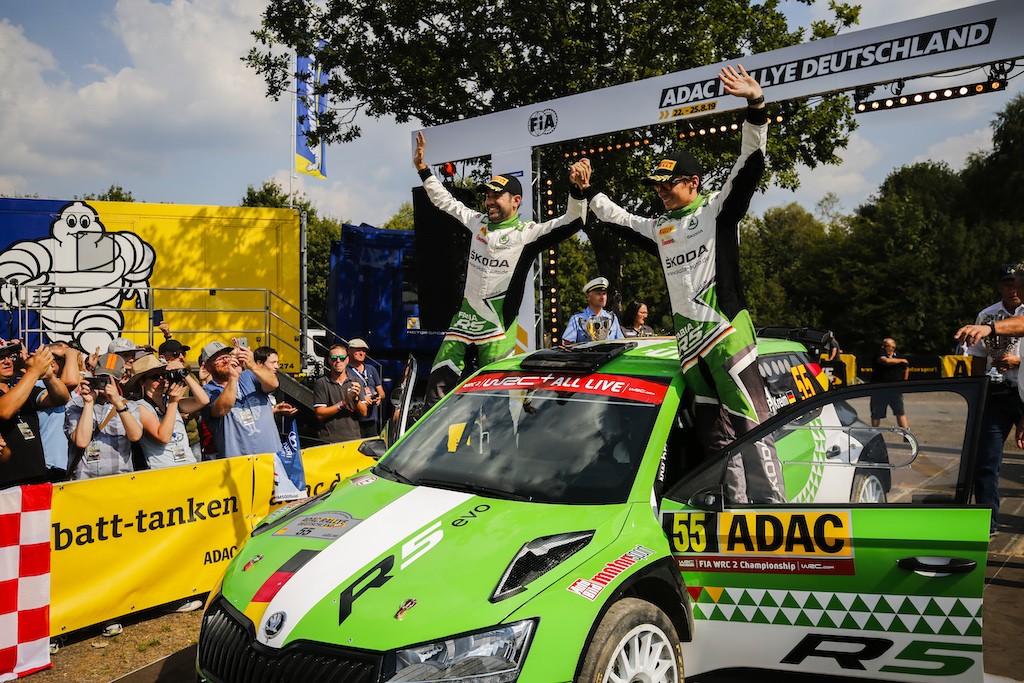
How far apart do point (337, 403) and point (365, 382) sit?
0.88 meters

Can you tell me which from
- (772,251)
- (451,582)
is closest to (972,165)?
(772,251)

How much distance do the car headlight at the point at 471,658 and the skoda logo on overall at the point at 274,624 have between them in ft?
1.62

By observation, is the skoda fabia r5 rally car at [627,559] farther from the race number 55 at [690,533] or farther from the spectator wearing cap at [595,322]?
the spectator wearing cap at [595,322]

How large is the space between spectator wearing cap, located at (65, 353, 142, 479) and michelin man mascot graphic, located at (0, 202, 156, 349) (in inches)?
272

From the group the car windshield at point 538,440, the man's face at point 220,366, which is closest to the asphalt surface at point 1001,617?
the car windshield at point 538,440

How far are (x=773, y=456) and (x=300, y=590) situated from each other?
208cm

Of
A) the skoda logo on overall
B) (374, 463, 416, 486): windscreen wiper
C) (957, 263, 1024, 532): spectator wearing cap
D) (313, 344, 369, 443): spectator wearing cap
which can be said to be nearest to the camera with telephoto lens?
(313, 344, 369, 443): spectator wearing cap

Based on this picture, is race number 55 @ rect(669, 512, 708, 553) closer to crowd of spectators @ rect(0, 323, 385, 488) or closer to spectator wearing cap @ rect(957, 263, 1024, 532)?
spectator wearing cap @ rect(957, 263, 1024, 532)

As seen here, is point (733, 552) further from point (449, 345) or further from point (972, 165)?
point (972, 165)

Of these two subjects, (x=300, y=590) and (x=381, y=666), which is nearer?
(x=381, y=666)

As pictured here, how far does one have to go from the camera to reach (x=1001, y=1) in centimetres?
755

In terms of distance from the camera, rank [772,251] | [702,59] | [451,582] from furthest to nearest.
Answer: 1. [772,251]
2. [702,59]
3. [451,582]

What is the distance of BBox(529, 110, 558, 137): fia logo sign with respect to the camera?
34.4 ft

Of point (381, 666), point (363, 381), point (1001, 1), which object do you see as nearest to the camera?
point (381, 666)
